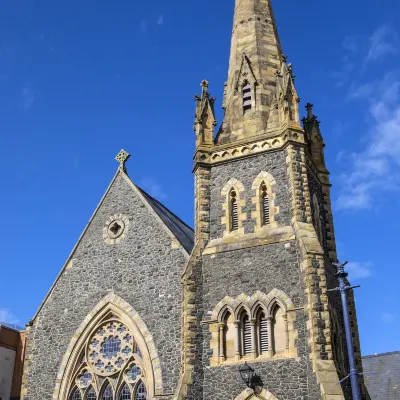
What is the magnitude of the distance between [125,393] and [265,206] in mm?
7758

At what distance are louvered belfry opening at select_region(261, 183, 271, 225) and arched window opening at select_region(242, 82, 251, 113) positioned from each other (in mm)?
3771

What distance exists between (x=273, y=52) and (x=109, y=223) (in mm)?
9379

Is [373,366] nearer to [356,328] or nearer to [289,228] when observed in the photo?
[356,328]

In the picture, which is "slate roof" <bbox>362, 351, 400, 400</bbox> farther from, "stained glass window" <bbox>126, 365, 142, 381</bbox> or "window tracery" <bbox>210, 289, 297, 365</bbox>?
"stained glass window" <bbox>126, 365, 142, 381</bbox>

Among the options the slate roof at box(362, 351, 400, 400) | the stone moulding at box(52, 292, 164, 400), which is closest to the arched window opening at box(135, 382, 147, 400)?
the stone moulding at box(52, 292, 164, 400)

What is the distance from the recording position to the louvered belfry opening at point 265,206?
19172 mm

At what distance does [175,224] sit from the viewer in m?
24.1

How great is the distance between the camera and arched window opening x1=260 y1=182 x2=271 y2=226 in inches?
754

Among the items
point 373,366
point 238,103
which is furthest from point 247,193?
point 373,366

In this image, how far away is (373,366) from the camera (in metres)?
27.3

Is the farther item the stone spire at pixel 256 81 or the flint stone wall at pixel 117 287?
the stone spire at pixel 256 81

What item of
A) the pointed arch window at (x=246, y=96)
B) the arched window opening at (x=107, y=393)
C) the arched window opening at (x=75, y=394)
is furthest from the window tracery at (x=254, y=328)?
the pointed arch window at (x=246, y=96)

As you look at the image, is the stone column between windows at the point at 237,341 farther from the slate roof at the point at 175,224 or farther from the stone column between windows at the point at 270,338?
the slate roof at the point at 175,224

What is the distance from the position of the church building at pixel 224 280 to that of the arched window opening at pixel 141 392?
0.15 ft
